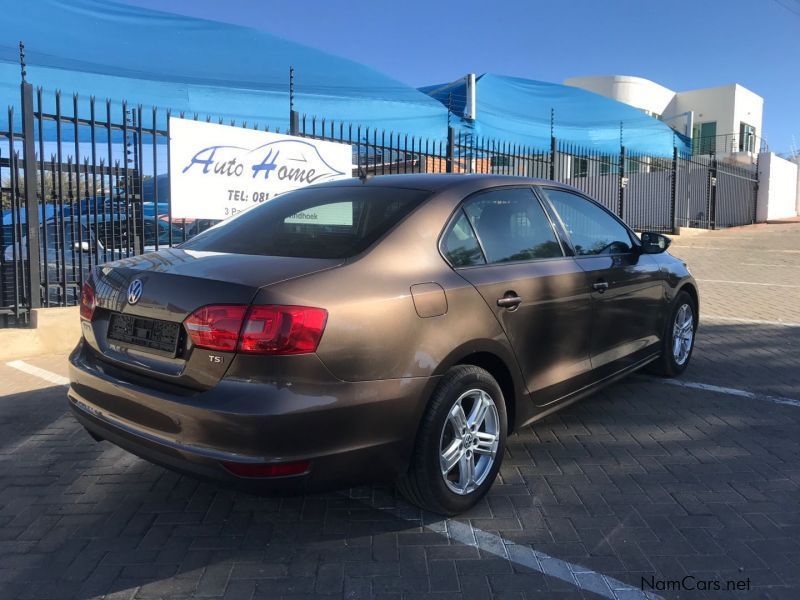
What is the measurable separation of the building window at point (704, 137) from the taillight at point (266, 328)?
35229 mm

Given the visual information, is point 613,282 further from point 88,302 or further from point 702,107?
point 702,107

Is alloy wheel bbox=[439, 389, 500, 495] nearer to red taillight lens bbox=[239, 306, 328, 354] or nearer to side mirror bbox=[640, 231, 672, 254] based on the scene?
red taillight lens bbox=[239, 306, 328, 354]

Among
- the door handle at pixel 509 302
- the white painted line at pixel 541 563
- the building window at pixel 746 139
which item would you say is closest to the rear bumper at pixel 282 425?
the white painted line at pixel 541 563

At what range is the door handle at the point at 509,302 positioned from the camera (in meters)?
3.22

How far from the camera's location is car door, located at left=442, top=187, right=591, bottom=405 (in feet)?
10.7

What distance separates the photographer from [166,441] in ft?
8.55

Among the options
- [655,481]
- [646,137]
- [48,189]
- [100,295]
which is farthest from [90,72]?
[646,137]

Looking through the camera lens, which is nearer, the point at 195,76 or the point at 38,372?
the point at 38,372

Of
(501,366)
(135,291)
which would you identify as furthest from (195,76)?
(501,366)

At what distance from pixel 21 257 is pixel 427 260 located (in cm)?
520

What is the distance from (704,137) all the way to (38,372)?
35.2 metres

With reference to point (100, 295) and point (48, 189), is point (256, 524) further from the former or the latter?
point (48, 189)

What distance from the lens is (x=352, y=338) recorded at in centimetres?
255

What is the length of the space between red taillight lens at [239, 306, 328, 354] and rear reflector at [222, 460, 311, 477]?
43cm
